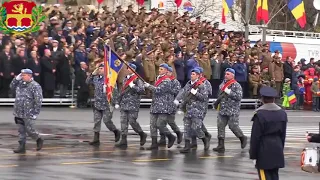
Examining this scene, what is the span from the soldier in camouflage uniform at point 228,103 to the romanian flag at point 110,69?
89.2 inches

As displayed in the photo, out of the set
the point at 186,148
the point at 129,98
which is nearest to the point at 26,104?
the point at 129,98

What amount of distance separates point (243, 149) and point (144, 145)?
2153 mm

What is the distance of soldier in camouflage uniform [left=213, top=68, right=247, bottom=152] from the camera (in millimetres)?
18594

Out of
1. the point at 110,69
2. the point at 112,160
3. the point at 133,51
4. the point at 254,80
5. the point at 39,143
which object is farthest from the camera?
the point at 254,80

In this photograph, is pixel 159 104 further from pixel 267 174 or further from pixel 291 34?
pixel 291 34

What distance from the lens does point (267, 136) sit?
1176 cm

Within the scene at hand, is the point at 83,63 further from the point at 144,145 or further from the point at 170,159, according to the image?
the point at 170,159

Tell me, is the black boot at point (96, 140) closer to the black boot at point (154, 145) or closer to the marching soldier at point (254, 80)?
the black boot at point (154, 145)

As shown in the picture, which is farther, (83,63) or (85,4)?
(85,4)

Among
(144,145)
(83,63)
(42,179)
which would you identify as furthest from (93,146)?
(83,63)

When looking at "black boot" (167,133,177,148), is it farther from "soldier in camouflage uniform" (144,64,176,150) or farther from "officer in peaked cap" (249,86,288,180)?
"officer in peaked cap" (249,86,288,180)

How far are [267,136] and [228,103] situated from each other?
6969mm

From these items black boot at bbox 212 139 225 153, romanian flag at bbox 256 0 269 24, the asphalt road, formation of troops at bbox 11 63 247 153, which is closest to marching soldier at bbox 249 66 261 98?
romanian flag at bbox 256 0 269 24

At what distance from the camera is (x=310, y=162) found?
12.3 m
